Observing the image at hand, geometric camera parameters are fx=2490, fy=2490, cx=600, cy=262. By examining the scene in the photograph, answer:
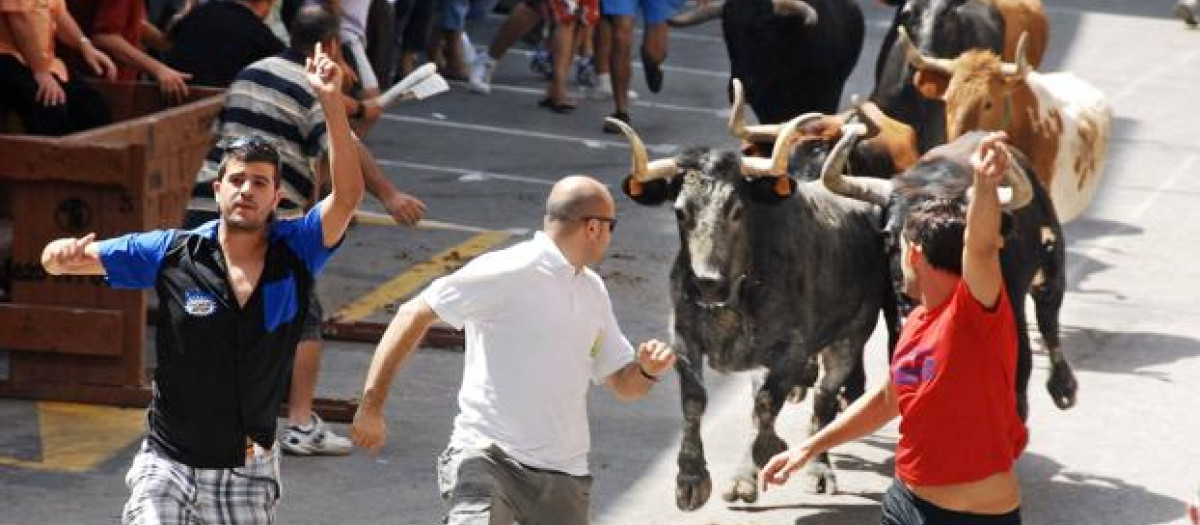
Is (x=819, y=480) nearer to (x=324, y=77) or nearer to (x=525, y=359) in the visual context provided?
(x=525, y=359)

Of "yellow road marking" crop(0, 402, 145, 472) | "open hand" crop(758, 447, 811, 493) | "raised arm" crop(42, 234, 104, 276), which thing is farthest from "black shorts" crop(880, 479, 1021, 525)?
"yellow road marking" crop(0, 402, 145, 472)

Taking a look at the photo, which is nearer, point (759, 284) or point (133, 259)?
point (133, 259)

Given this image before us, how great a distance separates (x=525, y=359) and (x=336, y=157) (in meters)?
0.85

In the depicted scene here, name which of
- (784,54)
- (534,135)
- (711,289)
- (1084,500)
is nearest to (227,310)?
(711,289)

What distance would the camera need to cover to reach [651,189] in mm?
10328

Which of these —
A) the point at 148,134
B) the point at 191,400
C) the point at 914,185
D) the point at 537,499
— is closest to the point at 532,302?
the point at 537,499

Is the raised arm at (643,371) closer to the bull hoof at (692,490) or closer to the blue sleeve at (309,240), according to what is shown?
the blue sleeve at (309,240)

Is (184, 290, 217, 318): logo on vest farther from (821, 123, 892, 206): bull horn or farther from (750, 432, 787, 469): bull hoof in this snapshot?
(821, 123, 892, 206): bull horn

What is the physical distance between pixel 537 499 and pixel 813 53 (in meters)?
8.98

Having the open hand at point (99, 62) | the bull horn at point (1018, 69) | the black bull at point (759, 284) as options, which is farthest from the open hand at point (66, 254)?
the bull horn at point (1018, 69)

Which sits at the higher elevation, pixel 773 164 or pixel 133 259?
pixel 133 259

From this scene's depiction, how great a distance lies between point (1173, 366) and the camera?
13453 mm

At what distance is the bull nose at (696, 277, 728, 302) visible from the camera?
10.1 meters

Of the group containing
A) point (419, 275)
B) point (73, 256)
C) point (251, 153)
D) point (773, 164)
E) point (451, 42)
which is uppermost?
point (251, 153)
